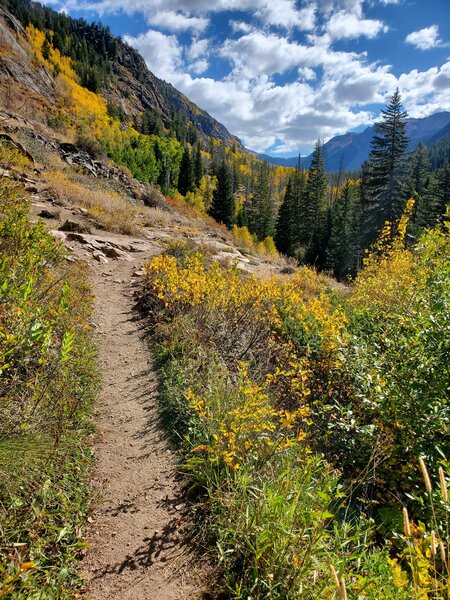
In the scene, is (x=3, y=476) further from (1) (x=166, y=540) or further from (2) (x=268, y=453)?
(2) (x=268, y=453)

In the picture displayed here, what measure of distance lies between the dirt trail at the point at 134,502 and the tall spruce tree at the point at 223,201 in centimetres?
4406

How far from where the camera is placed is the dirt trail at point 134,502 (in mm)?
2182

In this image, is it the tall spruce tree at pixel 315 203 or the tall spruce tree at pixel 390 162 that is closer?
Answer: the tall spruce tree at pixel 390 162

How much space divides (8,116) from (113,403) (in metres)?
22.0

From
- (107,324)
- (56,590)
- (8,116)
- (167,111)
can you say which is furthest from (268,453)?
(167,111)

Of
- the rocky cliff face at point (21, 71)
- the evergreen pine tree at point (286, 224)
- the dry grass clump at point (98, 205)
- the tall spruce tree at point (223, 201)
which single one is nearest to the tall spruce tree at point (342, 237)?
the evergreen pine tree at point (286, 224)

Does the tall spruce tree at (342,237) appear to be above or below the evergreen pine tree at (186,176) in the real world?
below

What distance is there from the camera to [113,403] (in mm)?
4016

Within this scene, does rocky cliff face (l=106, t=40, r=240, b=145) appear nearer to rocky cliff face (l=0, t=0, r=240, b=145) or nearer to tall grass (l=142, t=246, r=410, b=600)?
rocky cliff face (l=0, t=0, r=240, b=145)

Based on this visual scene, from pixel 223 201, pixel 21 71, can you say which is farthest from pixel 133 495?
pixel 223 201

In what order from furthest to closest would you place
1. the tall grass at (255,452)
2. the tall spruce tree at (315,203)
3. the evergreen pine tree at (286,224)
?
the evergreen pine tree at (286,224)
the tall spruce tree at (315,203)
the tall grass at (255,452)

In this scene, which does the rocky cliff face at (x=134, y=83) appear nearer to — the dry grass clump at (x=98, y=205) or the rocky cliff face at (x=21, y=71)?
the rocky cliff face at (x=21, y=71)

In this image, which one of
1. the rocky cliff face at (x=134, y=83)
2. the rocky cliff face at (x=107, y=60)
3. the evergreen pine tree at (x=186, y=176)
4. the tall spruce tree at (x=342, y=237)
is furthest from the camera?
the rocky cliff face at (x=134, y=83)

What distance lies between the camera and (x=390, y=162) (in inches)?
1086
